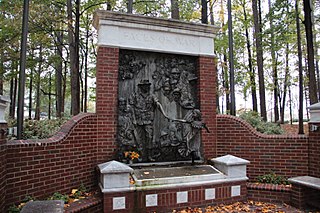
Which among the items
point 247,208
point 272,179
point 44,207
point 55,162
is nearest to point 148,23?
point 55,162

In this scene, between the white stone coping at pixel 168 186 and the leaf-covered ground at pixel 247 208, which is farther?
the leaf-covered ground at pixel 247 208

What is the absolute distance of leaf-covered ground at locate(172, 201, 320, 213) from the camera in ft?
15.2

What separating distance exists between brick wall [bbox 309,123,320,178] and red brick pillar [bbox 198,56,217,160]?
2.17 metres

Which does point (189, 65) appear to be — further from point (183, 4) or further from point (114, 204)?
point (183, 4)

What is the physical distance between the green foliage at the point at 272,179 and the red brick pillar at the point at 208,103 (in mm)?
1233

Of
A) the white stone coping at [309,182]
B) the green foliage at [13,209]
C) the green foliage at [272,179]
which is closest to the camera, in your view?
the green foliage at [13,209]

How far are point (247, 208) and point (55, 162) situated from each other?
12.8 feet

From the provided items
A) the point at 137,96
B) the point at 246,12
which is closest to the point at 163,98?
the point at 137,96

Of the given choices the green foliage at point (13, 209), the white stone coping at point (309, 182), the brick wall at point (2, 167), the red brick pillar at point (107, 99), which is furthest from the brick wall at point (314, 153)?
the brick wall at point (2, 167)

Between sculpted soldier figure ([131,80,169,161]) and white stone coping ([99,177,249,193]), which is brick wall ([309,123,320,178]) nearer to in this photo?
white stone coping ([99,177,249,193])

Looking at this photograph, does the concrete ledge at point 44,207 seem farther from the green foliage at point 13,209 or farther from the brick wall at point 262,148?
the brick wall at point 262,148

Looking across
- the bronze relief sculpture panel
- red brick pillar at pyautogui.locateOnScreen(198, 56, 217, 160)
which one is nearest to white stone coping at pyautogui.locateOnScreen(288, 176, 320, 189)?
red brick pillar at pyautogui.locateOnScreen(198, 56, 217, 160)

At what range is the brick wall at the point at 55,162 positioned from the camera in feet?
12.5

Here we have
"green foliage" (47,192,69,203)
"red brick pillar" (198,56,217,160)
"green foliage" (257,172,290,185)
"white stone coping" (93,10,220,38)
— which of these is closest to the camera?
"green foliage" (47,192,69,203)
